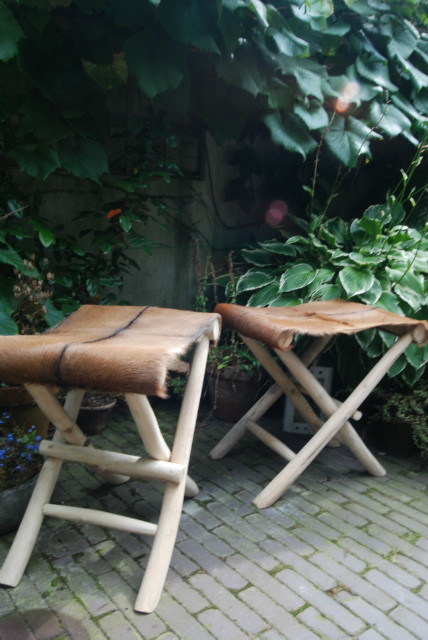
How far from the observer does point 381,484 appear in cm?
271

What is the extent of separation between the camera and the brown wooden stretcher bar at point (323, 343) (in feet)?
7.39

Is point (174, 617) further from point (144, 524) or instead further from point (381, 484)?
point (381, 484)

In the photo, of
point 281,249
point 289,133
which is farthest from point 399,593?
point 289,133

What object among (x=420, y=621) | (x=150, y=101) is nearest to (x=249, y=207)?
(x=150, y=101)

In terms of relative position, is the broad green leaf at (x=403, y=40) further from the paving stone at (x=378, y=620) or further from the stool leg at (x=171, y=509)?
the paving stone at (x=378, y=620)

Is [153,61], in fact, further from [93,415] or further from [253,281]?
[93,415]

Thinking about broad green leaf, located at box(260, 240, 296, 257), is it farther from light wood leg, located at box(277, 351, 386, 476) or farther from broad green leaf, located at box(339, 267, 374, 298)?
light wood leg, located at box(277, 351, 386, 476)

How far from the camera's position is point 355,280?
2.98 m

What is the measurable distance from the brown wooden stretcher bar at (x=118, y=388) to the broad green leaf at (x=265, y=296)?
3.38ft

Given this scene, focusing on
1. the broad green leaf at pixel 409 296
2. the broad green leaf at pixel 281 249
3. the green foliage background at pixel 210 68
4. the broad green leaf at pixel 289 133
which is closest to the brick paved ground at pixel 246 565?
the broad green leaf at pixel 409 296

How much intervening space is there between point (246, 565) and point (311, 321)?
102 cm

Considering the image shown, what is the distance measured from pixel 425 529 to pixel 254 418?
96cm

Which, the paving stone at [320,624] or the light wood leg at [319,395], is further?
the light wood leg at [319,395]

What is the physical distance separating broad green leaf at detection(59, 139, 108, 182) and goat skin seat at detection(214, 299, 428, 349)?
1.03 meters
